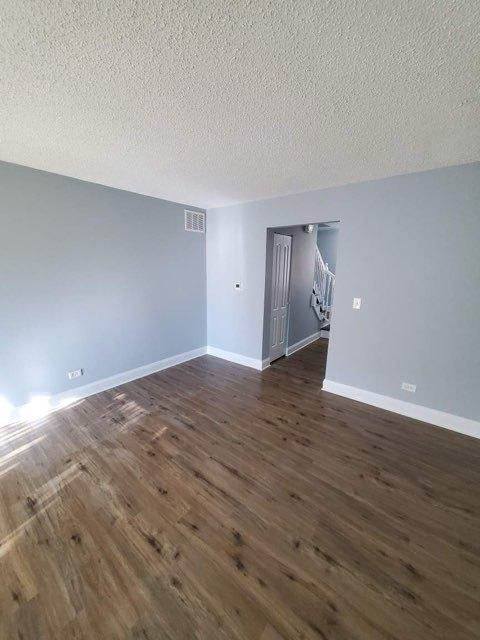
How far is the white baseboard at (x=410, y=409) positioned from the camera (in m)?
2.52

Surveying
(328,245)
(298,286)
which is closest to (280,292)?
(298,286)

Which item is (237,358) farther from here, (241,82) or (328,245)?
(328,245)

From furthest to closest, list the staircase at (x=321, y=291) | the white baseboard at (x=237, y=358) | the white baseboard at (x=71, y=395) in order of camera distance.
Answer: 1. the staircase at (x=321, y=291)
2. the white baseboard at (x=237, y=358)
3. the white baseboard at (x=71, y=395)

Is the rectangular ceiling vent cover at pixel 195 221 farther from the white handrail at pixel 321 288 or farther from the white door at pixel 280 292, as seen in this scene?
the white handrail at pixel 321 288

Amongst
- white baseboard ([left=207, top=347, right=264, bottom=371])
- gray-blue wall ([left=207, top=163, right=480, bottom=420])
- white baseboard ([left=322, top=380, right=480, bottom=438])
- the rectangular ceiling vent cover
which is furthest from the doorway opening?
the rectangular ceiling vent cover

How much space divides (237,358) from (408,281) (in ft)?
8.95

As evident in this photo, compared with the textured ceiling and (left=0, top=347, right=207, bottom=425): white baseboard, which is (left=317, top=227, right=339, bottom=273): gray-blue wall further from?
(left=0, top=347, right=207, bottom=425): white baseboard

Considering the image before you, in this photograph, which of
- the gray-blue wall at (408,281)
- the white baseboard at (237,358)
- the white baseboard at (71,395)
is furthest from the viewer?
the white baseboard at (237,358)

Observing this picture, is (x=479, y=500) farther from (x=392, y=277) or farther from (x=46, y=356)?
(x=46, y=356)

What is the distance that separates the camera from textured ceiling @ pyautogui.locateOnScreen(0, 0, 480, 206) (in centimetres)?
97

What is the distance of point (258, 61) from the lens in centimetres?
117

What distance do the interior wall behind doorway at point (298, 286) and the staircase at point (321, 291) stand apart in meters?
0.22

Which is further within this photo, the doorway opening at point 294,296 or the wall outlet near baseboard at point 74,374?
the doorway opening at point 294,296

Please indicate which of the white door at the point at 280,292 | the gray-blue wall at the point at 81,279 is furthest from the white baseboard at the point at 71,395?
the white door at the point at 280,292
